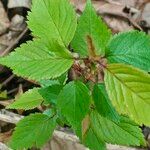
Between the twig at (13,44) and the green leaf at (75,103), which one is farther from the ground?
the twig at (13,44)

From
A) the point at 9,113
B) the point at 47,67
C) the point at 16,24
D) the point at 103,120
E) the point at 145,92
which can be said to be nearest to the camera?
the point at 145,92

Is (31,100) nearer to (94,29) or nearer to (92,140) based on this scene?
(92,140)

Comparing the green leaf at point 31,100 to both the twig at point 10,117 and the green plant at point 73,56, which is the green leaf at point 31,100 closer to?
the green plant at point 73,56

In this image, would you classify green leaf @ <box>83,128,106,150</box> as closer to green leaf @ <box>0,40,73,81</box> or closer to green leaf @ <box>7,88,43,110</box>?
green leaf @ <box>7,88,43,110</box>

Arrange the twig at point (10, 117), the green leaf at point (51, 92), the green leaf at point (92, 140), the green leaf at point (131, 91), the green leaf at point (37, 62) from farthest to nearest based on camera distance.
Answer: the twig at point (10, 117) < the green leaf at point (92, 140) < the green leaf at point (51, 92) < the green leaf at point (37, 62) < the green leaf at point (131, 91)

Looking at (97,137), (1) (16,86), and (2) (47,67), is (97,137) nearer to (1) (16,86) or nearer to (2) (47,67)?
(2) (47,67)

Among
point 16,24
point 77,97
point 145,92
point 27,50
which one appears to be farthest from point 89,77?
point 16,24

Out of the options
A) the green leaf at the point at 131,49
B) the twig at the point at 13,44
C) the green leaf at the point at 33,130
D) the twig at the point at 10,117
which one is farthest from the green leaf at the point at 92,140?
the twig at the point at 13,44

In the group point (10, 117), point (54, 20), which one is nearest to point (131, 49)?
point (54, 20)
